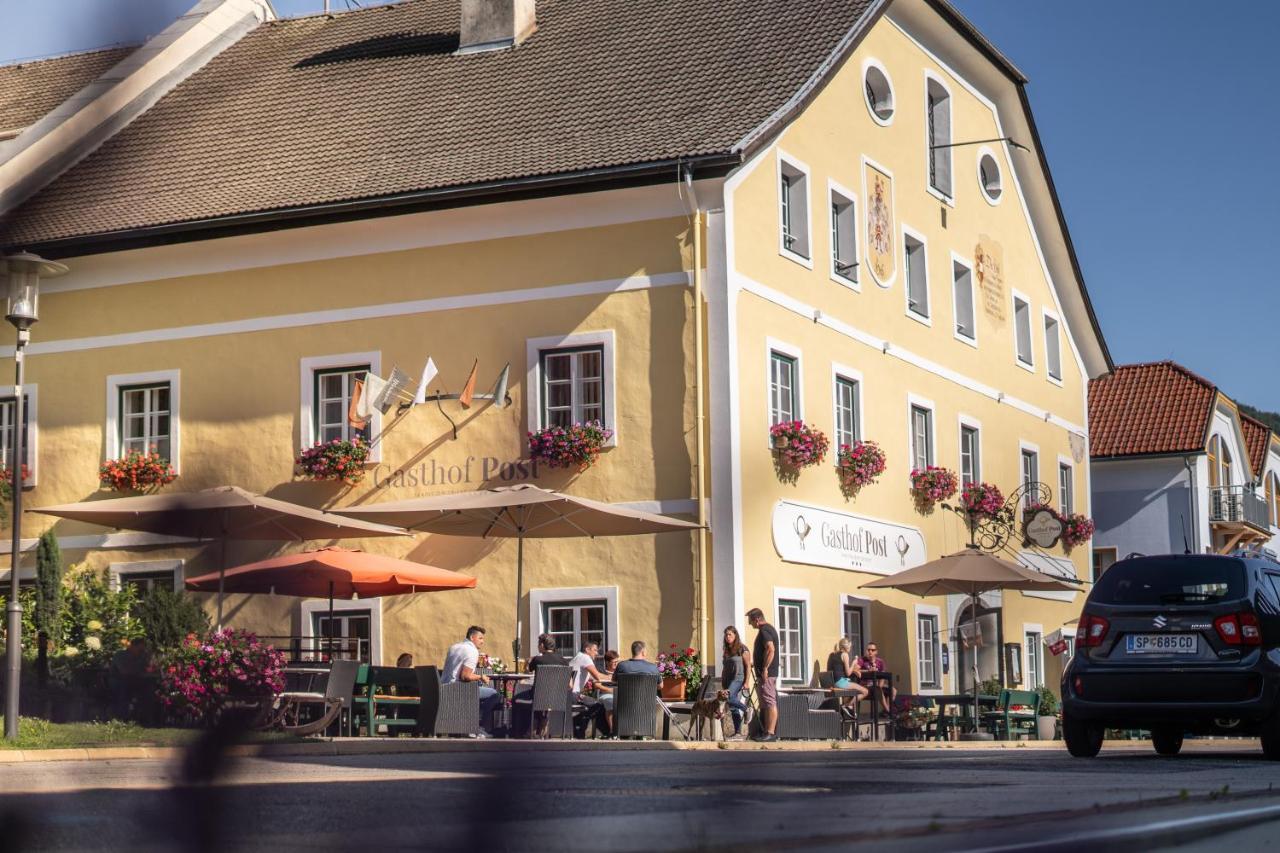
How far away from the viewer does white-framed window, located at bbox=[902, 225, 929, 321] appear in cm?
2609

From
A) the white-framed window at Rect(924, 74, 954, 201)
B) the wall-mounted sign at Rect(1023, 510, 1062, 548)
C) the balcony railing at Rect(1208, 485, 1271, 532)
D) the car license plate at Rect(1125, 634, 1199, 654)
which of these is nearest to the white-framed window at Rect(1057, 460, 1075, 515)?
the wall-mounted sign at Rect(1023, 510, 1062, 548)

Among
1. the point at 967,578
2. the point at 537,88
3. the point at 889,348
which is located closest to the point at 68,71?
the point at 967,578

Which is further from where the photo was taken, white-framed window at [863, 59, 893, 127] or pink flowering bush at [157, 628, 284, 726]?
white-framed window at [863, 59, 893, 127]

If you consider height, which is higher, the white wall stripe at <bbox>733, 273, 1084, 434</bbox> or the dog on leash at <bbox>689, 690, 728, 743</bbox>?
the white wall stripe at <bbox>733, 273, 1084, 434</bbox>

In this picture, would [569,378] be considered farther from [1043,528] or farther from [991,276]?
[1043,528]

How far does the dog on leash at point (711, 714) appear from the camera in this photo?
59.3ft

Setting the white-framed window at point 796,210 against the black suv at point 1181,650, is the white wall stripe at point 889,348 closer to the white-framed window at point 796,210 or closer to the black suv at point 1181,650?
the white-framed window at point 796,210

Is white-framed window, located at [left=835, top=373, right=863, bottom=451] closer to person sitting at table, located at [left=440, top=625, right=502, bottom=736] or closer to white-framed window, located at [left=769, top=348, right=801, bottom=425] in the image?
white-framed window, located at [left=769, top=348, right=801, bottom=425]

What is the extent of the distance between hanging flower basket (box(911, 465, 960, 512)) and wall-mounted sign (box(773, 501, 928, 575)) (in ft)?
1.40

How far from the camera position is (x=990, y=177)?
2923 cm

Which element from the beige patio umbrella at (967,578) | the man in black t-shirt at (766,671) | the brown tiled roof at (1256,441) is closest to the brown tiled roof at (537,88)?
the man in black t-shirt at (766,671)

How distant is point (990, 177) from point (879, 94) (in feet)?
14.8

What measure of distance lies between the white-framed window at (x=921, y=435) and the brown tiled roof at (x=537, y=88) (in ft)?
17.6

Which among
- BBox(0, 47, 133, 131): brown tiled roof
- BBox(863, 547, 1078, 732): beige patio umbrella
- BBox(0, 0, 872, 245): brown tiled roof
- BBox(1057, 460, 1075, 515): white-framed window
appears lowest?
BBox(0, 47, 133, 131): brown tiled roof
